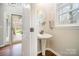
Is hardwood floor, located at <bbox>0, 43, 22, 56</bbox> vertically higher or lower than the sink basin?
lower

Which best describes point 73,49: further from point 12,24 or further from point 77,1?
point 12,24

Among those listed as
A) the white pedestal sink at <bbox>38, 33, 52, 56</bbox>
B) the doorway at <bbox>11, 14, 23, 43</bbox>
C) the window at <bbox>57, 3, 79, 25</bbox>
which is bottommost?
the white pedestal sink at <bbox>38, 33, 52, 56</bbox>

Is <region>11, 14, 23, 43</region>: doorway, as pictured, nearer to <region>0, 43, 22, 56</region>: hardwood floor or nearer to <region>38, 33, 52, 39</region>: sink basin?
<region>0, 43, 22, 56</region>: hardwood floor

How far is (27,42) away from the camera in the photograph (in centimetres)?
130

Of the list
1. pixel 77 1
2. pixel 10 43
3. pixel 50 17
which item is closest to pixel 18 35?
pixel 10 43

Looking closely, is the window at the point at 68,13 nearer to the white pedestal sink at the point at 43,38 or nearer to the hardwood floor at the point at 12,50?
the white pedestal sink at the point at 43,38

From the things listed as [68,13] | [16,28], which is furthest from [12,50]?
[68,13]

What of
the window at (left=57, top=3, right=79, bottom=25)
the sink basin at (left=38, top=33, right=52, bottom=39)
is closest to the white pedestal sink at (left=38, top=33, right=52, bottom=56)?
the sink basin at (left=38, top=33, right=52, bottom=39)

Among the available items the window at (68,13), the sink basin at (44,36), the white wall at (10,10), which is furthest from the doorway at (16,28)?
the window at (68,13)

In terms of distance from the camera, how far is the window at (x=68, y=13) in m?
1.26

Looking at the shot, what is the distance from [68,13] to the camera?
127cm

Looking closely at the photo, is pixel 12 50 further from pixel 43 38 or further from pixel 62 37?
pixel 62 37

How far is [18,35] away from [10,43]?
136 millimetres

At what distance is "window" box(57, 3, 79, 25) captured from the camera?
4.14 ft
